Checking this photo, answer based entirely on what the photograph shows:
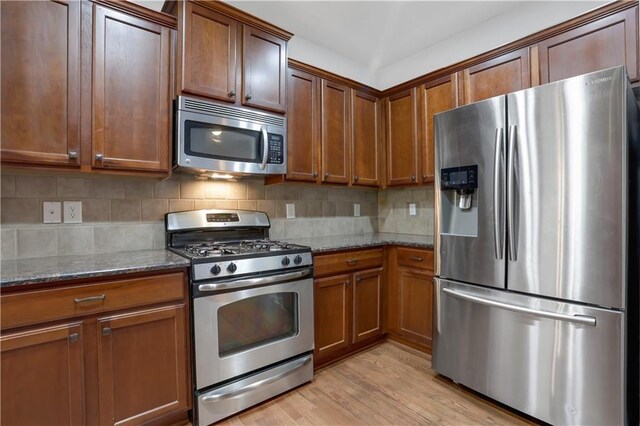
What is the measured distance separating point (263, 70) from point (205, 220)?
45.0 inches

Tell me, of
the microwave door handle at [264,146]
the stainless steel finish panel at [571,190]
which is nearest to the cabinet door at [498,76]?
the stainless steel finish panel at [571,190]

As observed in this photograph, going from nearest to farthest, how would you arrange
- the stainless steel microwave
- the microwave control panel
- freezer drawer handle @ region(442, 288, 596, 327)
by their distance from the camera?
freezer drawer handle @ region(442, 288, 596, 327) → the stainless steel microwave → the microwave control panel

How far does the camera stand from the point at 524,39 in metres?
2.13

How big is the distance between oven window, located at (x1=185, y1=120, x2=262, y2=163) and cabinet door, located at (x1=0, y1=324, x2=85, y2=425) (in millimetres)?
1119

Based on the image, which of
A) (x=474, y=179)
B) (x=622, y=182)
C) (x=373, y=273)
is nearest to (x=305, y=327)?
(x=373, y=273)

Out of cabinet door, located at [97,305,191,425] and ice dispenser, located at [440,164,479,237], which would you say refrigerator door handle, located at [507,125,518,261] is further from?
cabinet door, located at [97,305,191,425]

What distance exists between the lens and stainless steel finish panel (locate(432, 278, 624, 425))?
1.47 metres

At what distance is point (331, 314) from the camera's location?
7.75 feet

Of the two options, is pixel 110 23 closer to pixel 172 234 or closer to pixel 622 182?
pixel 172 234

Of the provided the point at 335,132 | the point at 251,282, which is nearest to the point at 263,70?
the point at 335,132

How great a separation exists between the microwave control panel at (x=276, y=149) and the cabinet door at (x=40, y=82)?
1096 millimetres

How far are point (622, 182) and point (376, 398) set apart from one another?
1772mm

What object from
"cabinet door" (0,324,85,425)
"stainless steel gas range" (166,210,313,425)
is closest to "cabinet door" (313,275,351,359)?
"stainless steel gas range" (166,210,313,425)

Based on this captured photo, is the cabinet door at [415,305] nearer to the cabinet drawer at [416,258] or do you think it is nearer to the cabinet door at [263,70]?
the cabinet drawer at [416,258]
